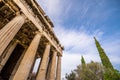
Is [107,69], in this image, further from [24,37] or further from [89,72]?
[24,37]

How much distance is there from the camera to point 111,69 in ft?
119

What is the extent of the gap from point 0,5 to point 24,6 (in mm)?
2489

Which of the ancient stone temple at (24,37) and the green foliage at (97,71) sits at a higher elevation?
the green foliage at (97,71)

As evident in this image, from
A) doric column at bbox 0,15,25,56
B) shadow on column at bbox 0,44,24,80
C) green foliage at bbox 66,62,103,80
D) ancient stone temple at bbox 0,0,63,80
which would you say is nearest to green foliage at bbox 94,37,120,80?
Answer: green foliage at bbox 66,62,103,80

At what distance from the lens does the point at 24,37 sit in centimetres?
1830

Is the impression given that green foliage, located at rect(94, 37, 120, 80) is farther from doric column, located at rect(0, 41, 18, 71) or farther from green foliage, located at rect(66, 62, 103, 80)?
doric column, located at rect(0, 41, 18, 71)

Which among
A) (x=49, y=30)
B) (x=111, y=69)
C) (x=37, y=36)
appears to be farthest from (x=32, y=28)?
(x=111, y=69)

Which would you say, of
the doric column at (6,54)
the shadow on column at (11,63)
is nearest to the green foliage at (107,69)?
the shadow on column at (11,63)

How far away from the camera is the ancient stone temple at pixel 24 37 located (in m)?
10.6

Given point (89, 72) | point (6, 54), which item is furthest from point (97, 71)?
point (6, 54)

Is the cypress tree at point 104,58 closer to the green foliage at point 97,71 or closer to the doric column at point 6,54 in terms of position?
the green foliage at point 97,71

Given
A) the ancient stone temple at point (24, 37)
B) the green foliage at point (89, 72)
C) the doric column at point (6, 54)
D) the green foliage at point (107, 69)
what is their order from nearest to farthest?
the ancient stone temple at point (24, 37)
the doric column at point (6, 54)
the green foliage at point (107, 69)
the green foliage at point (89, 72)

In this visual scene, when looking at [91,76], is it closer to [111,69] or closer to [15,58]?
[111,69]

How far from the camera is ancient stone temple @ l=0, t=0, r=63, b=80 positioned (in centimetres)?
1057
